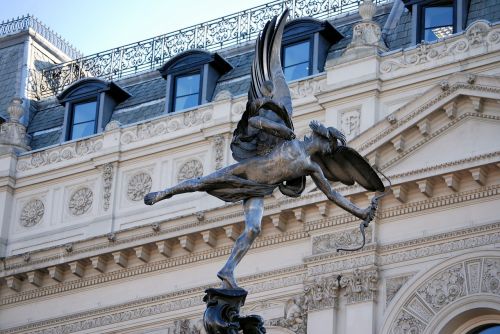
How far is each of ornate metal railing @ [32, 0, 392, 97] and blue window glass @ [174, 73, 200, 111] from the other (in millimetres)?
2200

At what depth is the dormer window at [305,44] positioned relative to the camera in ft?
132

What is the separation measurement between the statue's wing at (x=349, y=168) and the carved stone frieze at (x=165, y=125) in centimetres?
2475

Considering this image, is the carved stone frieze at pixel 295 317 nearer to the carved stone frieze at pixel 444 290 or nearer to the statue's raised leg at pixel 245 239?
the carved stone frieze at pixel 444 290

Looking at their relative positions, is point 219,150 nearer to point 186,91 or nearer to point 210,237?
point 210,237

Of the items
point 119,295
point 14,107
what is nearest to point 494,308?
point 119,295

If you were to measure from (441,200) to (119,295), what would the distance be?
885 cm

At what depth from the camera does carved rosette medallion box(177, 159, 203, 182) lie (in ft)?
131

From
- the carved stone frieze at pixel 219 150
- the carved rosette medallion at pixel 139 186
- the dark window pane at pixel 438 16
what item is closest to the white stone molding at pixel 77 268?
the carved rosette medallion at pixel 139 186

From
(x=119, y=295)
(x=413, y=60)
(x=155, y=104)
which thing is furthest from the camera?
(x=155, y=104)

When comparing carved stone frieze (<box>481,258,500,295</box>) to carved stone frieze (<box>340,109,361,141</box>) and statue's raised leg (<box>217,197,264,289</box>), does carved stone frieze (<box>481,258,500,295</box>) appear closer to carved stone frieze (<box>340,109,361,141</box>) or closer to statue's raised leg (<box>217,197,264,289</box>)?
carved stone frieze (<box>340,109,361,141</box>)

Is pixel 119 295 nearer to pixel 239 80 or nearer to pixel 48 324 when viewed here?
pixel 48 324

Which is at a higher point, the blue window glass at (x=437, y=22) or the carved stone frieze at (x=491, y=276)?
the blue window glass at (x=437, y=22)

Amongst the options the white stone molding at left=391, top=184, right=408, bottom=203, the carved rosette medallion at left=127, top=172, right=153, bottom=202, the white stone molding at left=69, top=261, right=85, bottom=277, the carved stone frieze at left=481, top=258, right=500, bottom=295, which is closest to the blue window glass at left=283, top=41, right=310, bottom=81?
the carved rosette medallion at left=127, top=172, right=153, bottom=202

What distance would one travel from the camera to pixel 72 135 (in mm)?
44875
